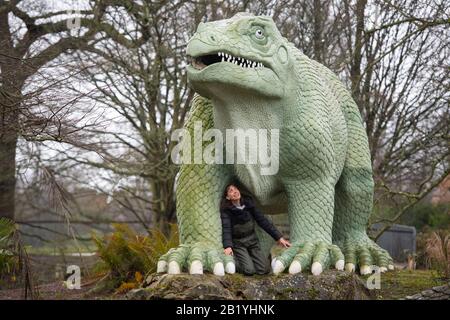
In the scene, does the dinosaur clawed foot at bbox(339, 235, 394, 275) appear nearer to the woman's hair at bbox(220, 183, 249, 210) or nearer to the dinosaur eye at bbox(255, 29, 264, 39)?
the woman's hair at bbox(220, 183, 249, 210)

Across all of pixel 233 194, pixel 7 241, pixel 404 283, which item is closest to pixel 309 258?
pixel 233 194

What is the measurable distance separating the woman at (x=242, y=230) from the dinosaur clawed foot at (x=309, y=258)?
0.17 m

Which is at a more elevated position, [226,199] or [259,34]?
[259,34]

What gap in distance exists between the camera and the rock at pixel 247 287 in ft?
12.9

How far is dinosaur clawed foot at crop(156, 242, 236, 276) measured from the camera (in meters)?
4.18

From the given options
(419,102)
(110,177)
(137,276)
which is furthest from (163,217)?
(419,102)

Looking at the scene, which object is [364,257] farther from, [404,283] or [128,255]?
[128,255]

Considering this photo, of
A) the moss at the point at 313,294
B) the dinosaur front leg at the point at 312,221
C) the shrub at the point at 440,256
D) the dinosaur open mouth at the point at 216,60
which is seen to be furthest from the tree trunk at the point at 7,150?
the shrub at the point at 440,256

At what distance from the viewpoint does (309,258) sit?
173 inches

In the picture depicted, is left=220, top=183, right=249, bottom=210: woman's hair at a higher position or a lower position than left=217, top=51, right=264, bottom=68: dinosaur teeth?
lower

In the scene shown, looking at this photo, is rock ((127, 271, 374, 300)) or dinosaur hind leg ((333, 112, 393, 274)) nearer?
rock ((127, 271, 374, 300))

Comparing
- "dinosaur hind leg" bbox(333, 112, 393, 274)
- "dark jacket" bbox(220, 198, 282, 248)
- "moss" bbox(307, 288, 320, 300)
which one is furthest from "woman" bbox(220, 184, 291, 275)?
"dinosaur hind leg" bbox(333, 112, 393, 274)

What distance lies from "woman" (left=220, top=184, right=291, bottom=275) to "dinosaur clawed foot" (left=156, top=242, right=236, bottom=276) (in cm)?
16

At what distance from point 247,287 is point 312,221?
0.92m
